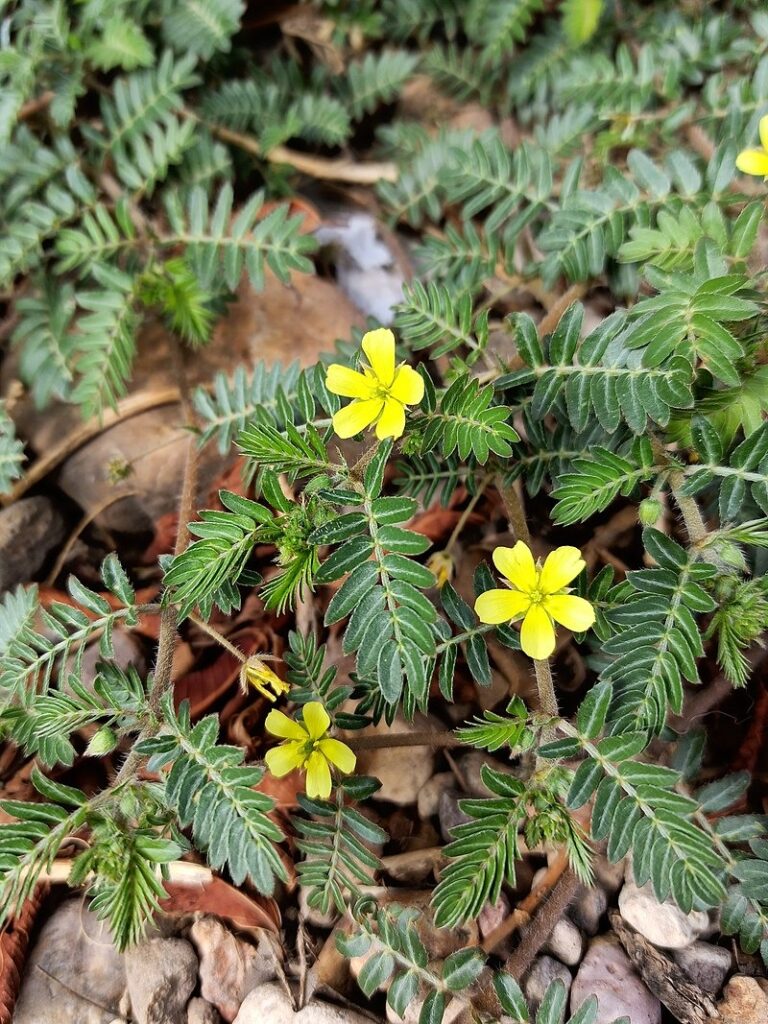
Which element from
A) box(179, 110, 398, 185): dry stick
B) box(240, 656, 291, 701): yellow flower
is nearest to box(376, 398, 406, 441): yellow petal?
box(240, 656, 291, 701): yellow flower

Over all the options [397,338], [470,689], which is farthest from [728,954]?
[397,338]

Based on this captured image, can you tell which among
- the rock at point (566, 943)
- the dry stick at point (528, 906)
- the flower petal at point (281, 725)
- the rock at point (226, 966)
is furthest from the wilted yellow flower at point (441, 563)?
the rock at point (226, 966)

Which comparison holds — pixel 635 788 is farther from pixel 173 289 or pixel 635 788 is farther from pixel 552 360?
pixel 173 289

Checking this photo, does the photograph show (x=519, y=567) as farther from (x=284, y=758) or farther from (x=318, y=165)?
(x=318, y=165)

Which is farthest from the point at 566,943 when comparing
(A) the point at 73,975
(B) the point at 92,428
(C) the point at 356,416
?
(B) the point at 92,428

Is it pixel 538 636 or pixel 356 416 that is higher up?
pixel 356 416

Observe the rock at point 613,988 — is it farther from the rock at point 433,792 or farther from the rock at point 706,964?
the rock at point 433,792

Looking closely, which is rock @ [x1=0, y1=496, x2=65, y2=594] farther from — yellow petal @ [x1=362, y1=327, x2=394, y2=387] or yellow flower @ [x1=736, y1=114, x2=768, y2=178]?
yellow flower @ [x1=736, y1=114, x2=768, y2=178]

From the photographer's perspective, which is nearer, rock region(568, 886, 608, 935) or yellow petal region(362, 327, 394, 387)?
yellow petal region(362, 327, 394, 387)

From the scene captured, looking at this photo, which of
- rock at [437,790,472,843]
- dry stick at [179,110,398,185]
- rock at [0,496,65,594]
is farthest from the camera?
dry stick at [179,110,398,185]
